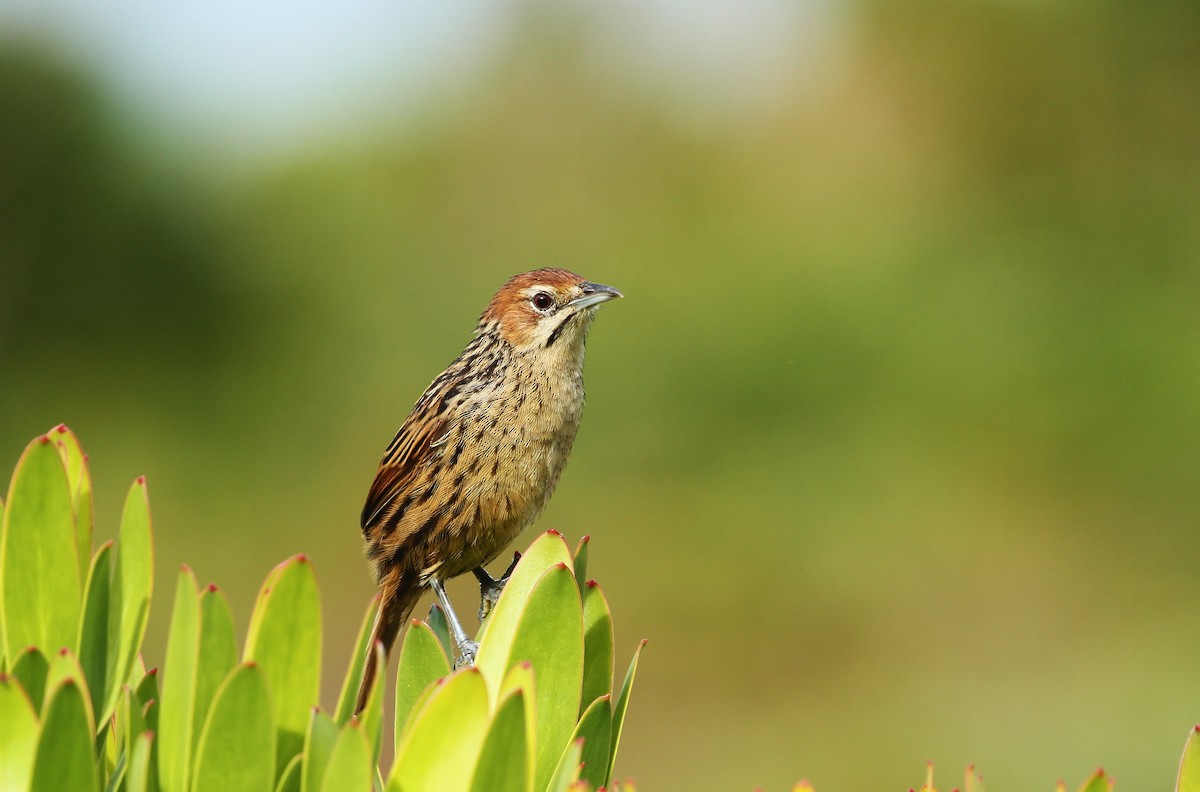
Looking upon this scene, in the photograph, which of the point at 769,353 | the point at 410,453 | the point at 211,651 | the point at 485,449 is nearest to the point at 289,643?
the point at 211,651

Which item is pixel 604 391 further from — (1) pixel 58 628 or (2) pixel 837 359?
(1) pixel 58 628

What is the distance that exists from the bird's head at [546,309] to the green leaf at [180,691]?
2.76 meters

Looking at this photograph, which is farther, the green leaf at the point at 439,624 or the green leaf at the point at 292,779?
the green leaf at the point at 439,624

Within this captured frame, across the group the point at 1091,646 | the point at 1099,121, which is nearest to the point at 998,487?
the point at 1091,646

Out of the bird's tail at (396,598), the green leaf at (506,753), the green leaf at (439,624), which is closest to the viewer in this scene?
the green leaf at (506,753)

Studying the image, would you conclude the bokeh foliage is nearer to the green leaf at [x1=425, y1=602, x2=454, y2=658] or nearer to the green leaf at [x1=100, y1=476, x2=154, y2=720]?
the green leaf at [x1=100, y1=476, x2=154, y2=720]

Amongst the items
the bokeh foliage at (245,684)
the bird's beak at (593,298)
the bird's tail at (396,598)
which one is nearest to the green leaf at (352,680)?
the bokeh foliage at (245,684)

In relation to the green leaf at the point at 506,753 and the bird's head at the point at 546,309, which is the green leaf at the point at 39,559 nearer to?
the green leaf at the point at 506,753

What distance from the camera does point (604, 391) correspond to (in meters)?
13.1

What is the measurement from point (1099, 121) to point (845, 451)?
5.14 m

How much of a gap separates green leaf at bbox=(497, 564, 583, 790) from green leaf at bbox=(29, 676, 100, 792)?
1.79 feet

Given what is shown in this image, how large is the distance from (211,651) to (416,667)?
43 centimetres

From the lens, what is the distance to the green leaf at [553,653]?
1.68 meters

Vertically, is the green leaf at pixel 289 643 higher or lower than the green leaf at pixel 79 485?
lower
